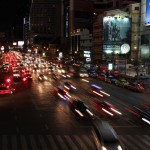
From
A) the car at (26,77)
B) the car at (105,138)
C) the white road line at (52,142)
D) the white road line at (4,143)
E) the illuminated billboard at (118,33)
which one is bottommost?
the car at (26,77)

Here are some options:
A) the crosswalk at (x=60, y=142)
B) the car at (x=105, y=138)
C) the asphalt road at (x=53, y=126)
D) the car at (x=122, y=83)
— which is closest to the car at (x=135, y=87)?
the car at (x=122, y=83)

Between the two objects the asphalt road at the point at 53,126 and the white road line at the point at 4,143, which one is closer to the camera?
the white road line at the point at 4,143

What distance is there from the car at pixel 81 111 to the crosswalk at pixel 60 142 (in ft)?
23.4

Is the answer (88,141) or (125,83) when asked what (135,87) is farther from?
(88,141)

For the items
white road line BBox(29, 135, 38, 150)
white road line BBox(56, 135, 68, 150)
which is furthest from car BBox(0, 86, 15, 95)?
white road line BBox(56, 135, 68, 150)

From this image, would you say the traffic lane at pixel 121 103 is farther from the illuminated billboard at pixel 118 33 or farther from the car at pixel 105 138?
the illuminated billboard at pixel 118 33

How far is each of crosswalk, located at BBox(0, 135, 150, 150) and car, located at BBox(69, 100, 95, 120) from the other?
7127mm

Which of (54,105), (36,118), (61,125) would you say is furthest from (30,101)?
(61,125)

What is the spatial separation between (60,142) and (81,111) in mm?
11198

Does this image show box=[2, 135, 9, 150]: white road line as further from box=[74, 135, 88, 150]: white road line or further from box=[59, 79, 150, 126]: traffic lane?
box=[59, 79, 150, 126]: traffic lane

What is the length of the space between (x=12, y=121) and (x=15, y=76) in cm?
4959

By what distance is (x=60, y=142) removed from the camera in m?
30.7

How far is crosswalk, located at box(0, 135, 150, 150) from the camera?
95.1 feet

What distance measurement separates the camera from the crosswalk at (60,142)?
29.0 metres
